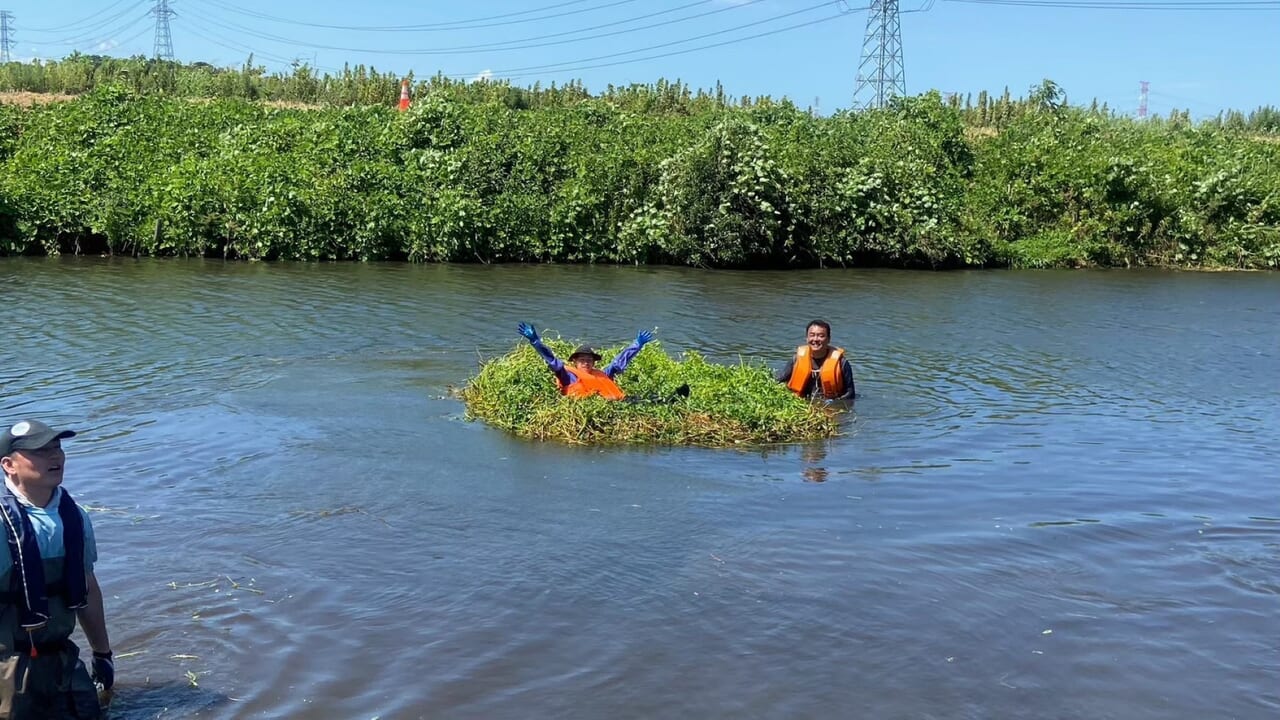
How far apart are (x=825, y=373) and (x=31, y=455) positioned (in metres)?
10.8

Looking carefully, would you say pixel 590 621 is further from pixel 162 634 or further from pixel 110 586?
pixel 110 586

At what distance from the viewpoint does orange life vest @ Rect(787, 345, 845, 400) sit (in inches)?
→ 579

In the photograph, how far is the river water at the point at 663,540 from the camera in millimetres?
6680

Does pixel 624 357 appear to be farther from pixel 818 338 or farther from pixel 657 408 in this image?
pixel 818 338

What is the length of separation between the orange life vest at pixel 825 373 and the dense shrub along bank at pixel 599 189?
16052 millimetres

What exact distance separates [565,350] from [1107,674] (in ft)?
28.4

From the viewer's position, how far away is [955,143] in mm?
36656

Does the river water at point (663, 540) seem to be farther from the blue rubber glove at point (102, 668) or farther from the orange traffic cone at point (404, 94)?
the orange traffic cone at point (404, 94)

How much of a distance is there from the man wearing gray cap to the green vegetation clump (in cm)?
728

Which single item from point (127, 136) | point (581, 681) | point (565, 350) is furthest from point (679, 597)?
point (127, 136)

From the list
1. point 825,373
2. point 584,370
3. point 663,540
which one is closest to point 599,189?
point 825,373

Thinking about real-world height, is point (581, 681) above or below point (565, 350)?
below

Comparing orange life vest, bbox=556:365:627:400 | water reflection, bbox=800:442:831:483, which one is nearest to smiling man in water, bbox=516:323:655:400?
orange life vest, bbox=556:365:627:400

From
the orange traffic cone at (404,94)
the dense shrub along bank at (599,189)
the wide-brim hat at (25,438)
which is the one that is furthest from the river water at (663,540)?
the orange traffic cone at (404,94)
